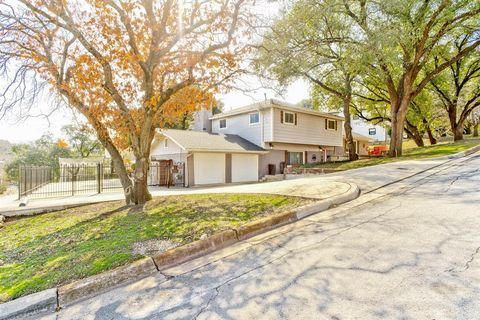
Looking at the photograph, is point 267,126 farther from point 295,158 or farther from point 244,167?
point 295,158

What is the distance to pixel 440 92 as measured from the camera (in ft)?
80.9

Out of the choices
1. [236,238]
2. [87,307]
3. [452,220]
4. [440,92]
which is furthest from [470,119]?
[87,307]

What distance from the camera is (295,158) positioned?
23188 mm

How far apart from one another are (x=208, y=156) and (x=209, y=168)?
81 centimetres

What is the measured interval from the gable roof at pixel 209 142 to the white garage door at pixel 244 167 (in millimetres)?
701

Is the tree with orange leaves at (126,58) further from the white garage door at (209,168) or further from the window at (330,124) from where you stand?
the window at (330,124)

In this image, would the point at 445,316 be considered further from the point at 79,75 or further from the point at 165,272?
the point at 79,75

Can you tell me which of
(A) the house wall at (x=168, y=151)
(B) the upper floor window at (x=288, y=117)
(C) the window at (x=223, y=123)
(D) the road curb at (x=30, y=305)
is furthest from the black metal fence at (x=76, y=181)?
(D) the road curb at (x=30, y=305)

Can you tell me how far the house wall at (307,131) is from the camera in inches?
799

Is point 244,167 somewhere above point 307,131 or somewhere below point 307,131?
below

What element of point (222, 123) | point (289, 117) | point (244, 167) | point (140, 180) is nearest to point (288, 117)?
point (289, 117)

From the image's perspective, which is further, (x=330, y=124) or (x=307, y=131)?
(x=330, y=124)

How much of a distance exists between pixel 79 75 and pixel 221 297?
7103mm

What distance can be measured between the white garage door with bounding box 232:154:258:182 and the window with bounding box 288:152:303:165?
12.3 ft
